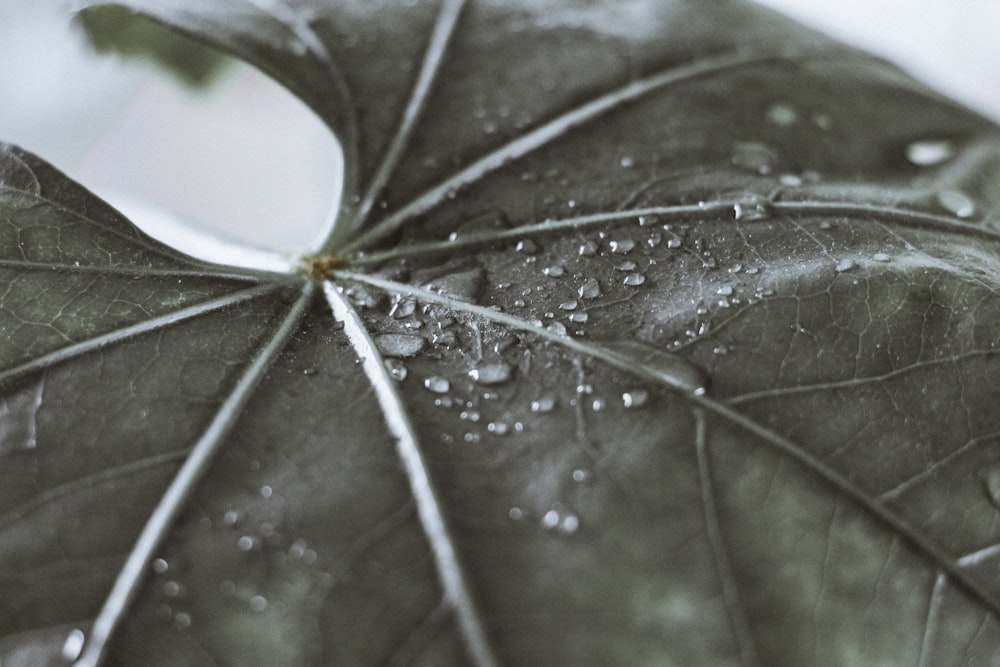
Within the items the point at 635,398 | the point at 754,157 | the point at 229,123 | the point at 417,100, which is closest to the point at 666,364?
the point at 635,398

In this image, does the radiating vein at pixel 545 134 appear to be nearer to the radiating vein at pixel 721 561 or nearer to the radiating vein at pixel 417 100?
the radiating vein at pixel 417 100

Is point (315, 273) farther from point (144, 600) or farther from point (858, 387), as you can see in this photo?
point (858, 387)

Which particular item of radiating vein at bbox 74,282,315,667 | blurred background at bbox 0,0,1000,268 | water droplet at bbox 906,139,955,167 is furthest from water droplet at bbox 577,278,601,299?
blurred background at bbox 0,0,1000,268

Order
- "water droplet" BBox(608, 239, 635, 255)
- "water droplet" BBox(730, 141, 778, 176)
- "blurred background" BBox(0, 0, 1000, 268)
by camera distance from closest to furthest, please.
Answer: "water droplet" BBox(608, 239, 635, 255) < "water droplet" BBox(730, 141, 778, 176) < "blurred background" BBox(0, 0, 1000, 268)

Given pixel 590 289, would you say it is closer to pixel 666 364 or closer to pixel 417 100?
pixel 666 364

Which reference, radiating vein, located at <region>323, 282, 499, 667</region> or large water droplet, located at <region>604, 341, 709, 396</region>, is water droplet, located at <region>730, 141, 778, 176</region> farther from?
radiating vein, located at <region>323, 282, 499, 667</region>

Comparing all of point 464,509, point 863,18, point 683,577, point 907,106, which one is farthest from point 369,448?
point 863,18

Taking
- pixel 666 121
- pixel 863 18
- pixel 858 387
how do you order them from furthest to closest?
pixel 863 18, pixel 666 121, pixel 858 387
